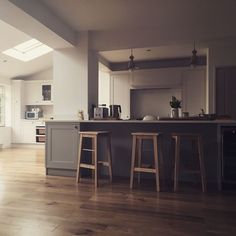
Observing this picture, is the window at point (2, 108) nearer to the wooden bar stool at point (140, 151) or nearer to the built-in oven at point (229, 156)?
the wooden bar stool at point (140, 151)

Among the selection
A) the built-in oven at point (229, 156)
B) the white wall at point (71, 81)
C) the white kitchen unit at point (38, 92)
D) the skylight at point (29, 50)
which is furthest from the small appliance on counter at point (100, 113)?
the white kitchen unit at point (38, 92)

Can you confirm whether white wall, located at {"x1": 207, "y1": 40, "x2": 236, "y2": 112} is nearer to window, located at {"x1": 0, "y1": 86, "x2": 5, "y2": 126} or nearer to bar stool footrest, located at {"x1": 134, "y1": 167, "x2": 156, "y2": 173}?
bar stool footrest, located at {"x1": 134, "y1": 167, "x2": 156, "y2": 173}

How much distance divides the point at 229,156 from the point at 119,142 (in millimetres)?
1493

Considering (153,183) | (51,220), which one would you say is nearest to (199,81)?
(153,183)

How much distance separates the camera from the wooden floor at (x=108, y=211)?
190 centimetres

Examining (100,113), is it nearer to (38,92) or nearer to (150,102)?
(150,102)

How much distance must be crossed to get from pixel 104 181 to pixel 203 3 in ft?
8.70

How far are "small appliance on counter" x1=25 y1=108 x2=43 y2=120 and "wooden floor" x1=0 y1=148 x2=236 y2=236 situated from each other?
16.1 feet

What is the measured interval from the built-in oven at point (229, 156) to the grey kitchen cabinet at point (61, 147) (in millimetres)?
1990

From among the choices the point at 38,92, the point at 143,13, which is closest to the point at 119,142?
the point at 143,13

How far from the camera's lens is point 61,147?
12.3 feet

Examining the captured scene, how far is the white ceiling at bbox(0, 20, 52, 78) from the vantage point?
5473 millimetres

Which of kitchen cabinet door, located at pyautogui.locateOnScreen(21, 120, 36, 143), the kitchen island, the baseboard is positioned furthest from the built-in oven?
kitchen cabinet door, located at pyautogui.locateOnScreen(21, 120, 36, 143)

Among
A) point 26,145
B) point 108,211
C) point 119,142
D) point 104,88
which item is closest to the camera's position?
point 108,211
